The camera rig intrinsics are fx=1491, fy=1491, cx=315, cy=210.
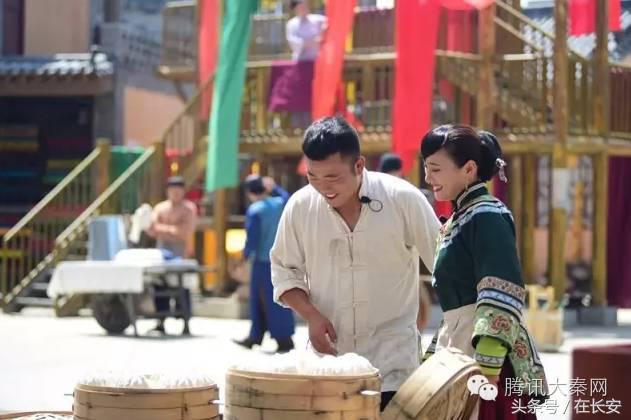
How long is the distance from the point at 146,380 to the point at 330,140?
1.10 metres

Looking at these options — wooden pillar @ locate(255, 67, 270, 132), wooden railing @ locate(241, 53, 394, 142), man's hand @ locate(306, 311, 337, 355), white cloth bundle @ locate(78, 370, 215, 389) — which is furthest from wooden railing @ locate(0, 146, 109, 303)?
white cloth bundle @ locate(78, 370, 215, 389)

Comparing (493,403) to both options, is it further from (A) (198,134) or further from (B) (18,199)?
(B) (18,199)

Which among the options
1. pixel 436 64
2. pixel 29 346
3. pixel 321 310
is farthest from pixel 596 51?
pixel 321 310

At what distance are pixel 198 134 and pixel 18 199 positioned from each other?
23.0 ft

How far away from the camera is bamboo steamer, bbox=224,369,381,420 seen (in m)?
4.36

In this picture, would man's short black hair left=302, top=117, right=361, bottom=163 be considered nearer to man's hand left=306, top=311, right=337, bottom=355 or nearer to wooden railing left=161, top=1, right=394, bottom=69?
man's hand left=306, top=311, right=337, bottom=355

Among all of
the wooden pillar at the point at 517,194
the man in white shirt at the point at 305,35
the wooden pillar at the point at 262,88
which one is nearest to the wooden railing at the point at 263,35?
the wooden pillar at the point at 262,88

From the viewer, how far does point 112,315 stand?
55.0 feet

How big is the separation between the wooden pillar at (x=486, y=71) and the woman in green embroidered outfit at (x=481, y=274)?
513 inches

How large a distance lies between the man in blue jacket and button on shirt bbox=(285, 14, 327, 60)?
5.14 m

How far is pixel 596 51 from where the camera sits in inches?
744

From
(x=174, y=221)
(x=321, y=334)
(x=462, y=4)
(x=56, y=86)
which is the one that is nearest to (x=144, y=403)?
(x=321, y=334)

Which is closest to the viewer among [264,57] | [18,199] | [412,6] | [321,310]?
[321,310]

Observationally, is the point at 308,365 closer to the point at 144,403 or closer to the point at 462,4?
the point at 144,403
